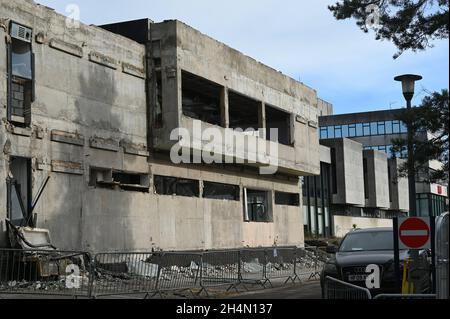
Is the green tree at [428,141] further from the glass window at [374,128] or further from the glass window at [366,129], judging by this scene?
the glass window at [366,129]

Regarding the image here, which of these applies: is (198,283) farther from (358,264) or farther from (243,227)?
(243,227)

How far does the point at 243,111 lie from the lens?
33406mm

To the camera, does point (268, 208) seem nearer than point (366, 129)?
Yes

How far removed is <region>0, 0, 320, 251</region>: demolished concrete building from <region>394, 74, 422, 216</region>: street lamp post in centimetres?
909

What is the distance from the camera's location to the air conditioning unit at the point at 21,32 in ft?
60.2

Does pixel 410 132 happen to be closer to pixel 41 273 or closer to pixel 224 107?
pixel 41 273

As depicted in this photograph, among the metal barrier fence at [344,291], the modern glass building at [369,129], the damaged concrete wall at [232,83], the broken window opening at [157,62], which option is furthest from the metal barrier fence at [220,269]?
the modern glass building at [369,129]

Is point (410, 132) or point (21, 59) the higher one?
point (21, 59)

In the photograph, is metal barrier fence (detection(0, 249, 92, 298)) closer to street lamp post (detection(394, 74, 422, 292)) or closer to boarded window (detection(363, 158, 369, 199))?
street lamp post (detection(394, 74, 422, 292))

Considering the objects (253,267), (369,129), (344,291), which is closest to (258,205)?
(253,267)

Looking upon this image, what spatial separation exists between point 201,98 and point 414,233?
69.2ft

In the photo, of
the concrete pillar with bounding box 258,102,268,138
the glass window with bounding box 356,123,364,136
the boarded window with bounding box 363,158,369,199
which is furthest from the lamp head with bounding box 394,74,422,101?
the glass window with bounding box 356,123,364,136

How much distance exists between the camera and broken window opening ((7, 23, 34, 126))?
18422 mm
